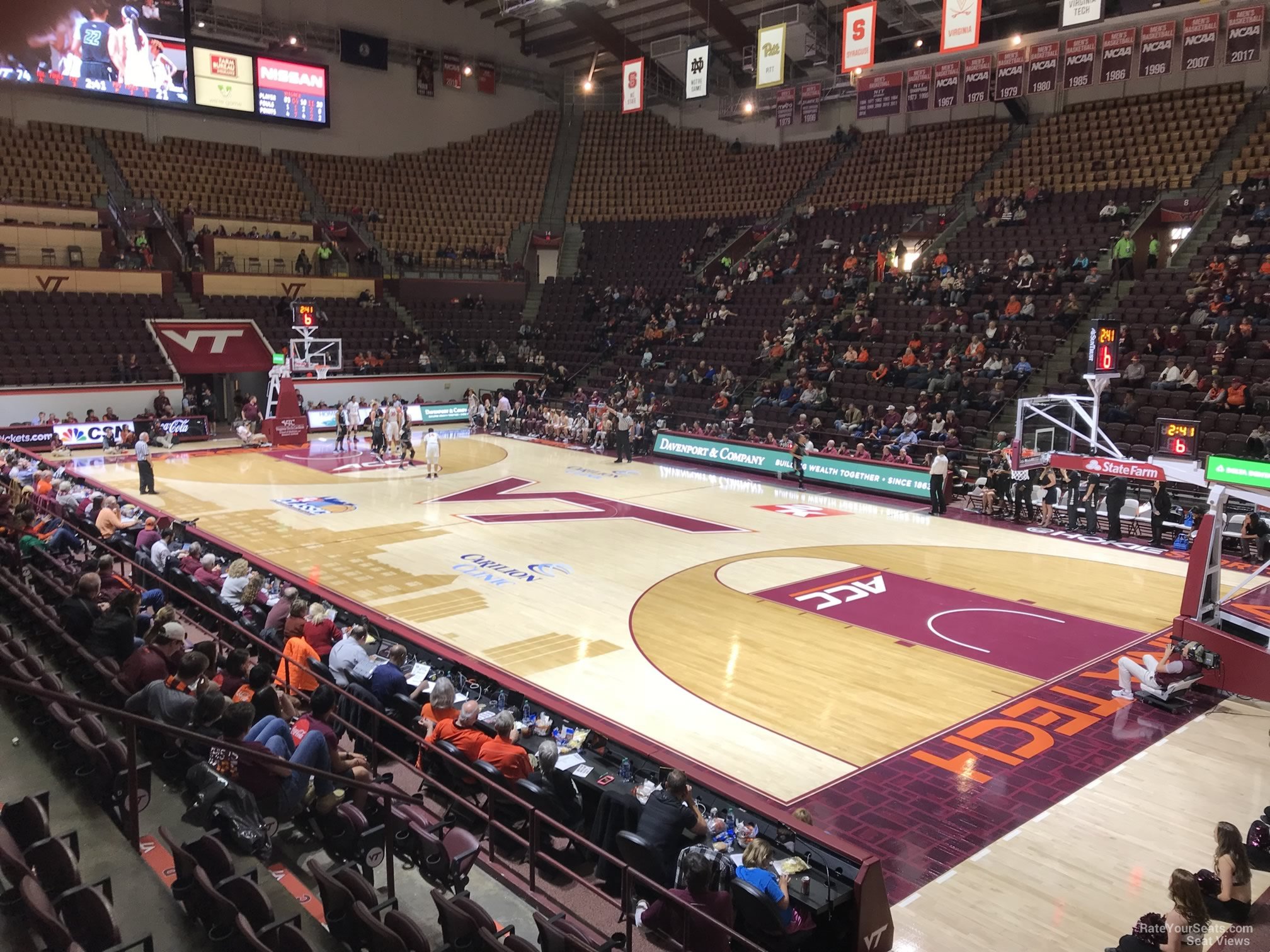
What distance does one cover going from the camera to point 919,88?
26.6 metres

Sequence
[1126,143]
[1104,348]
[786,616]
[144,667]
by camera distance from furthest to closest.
Answer: 1. [1126,143]
2. [1104,348]
3. [786,616]
4. [144,667]

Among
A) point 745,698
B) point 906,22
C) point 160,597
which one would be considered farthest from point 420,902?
point 906,22

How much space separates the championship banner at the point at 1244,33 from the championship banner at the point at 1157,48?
1061 mm

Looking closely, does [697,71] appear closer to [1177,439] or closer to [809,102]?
[809,102]

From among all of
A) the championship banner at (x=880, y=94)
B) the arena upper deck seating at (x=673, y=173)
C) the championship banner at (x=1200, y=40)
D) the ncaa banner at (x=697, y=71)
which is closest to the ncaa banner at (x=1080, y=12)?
the championship banner at (x=1200, y=40)

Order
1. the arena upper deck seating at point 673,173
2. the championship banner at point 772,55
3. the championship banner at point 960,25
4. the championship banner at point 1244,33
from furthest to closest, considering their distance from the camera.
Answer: the arena upper deck seating at point 673,173 → the championship banner at point 772,55 → the championship banner at point 960,25 → the championship banner at point 1244,33

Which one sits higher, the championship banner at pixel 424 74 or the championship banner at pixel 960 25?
the championship banner at pixel 424 74

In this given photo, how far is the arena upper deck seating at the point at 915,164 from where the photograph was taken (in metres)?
32.2

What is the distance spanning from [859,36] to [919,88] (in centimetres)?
395

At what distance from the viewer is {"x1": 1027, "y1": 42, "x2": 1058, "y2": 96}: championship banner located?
75.6 feet

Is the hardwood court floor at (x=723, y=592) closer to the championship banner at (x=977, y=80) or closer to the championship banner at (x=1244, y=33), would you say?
the championship banner at (x=977, y=80)

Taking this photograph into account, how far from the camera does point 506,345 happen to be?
38594mm

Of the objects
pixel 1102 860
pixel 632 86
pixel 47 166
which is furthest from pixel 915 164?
pixel 1102 860

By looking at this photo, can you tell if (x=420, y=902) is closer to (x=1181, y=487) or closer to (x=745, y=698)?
(x=745, y=698)
